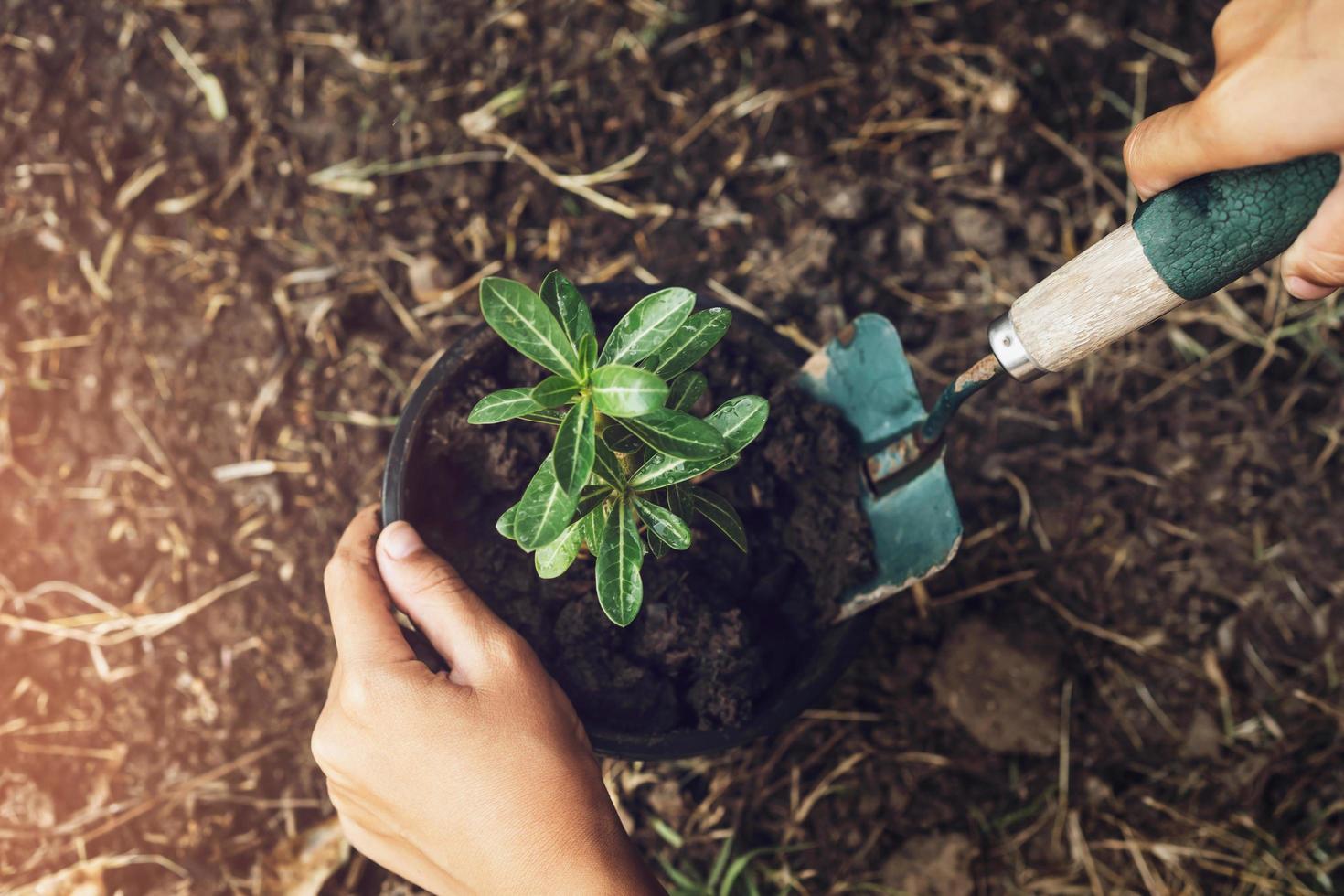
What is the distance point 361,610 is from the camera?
1.41m

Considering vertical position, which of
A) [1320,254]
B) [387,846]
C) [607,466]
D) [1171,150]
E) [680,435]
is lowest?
[387,846]

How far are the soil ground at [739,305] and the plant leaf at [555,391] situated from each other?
3.84 feet

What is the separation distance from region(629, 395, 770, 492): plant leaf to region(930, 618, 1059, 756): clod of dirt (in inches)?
46.3

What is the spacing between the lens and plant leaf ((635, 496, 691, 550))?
1.26 metres

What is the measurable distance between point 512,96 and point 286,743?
5.60 feet

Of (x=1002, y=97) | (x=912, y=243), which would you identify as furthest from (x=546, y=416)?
(x=1002, y=97)

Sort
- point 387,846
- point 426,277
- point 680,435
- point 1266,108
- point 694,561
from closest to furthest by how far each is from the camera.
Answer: point 1266,108 < point 680,435 < point 387,846 < point 694,561 < point 426,277

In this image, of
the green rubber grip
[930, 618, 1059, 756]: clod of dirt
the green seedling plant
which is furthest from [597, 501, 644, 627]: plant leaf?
[930, 618, 1059, 756]: clod of dirt

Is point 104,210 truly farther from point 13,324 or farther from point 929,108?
point 929,108

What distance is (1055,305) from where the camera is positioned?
126cm

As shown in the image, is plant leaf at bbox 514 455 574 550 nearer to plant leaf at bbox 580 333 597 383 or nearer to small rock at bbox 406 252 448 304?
plant leaf at bbox 580 333 597 383

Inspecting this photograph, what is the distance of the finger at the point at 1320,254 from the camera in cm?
112

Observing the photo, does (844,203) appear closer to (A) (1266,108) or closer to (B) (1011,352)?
(B) (1011,352)

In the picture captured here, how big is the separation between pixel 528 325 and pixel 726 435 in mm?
313
